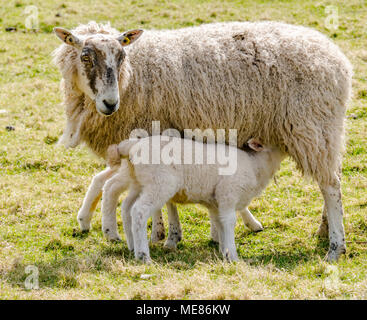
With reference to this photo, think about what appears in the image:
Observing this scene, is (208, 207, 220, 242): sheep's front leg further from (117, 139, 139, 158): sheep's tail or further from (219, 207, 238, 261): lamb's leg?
(117, 139, 139, 158): sheep's tail

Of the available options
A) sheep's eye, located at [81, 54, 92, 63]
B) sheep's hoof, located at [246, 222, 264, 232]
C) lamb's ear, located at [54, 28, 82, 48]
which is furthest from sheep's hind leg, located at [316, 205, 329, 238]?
lamb's ear, located at [54, 28, 82, 48]

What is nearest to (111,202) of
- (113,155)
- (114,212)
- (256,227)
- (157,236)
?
(114,212)

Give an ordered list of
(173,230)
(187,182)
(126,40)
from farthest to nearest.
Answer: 1. (173,230)
2. (126,40)
3. (187,182)

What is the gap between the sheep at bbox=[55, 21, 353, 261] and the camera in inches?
259

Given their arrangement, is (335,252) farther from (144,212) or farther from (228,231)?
(144,212)

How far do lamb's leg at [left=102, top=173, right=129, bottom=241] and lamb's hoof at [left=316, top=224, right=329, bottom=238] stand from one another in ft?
7.62

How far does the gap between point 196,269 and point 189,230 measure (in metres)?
1.89

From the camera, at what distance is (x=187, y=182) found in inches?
247

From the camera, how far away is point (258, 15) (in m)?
15.8

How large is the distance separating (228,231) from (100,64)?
82.2 inches

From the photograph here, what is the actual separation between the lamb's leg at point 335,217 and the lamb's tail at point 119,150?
87.8 inches

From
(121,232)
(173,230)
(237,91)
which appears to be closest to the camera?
(237,91)

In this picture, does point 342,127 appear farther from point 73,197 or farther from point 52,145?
point 52,145
